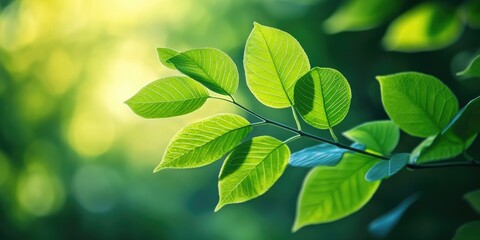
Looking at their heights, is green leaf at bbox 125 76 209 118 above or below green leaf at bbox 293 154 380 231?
above

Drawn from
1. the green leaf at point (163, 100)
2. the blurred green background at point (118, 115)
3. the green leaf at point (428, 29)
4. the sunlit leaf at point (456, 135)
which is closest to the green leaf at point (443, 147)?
the sunlit leaf at point (456, 135)

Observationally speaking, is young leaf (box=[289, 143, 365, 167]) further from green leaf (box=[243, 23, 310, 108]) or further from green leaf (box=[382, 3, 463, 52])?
green leaf (box=[382, 3, 463, 52])

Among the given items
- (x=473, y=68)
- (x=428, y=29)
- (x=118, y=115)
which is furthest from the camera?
(x=118, y=115)

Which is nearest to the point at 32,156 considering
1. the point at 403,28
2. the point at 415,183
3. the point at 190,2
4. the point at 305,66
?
the point at 190,2

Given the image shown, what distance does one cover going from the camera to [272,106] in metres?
0.25

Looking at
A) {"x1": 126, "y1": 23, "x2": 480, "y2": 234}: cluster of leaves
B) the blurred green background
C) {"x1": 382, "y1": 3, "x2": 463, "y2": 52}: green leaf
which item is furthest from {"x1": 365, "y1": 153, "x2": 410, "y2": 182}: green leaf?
the blurred green background

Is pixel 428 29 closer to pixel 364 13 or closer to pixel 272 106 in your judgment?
pixel 364 13

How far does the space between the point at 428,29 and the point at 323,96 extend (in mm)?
331

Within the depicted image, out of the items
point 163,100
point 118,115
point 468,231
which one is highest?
point 163,100

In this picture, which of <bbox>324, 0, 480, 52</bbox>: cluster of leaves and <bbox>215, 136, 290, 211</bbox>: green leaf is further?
<bbox>324, 0, 480, 52</bbox>: cluster of leaves

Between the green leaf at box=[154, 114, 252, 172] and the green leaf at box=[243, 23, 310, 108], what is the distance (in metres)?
0.02

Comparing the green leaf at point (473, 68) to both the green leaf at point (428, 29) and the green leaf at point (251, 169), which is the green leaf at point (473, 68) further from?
the green leaf at point (428, 29)

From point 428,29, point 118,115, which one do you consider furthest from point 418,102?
point 118,115

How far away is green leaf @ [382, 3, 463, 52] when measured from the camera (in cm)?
52
